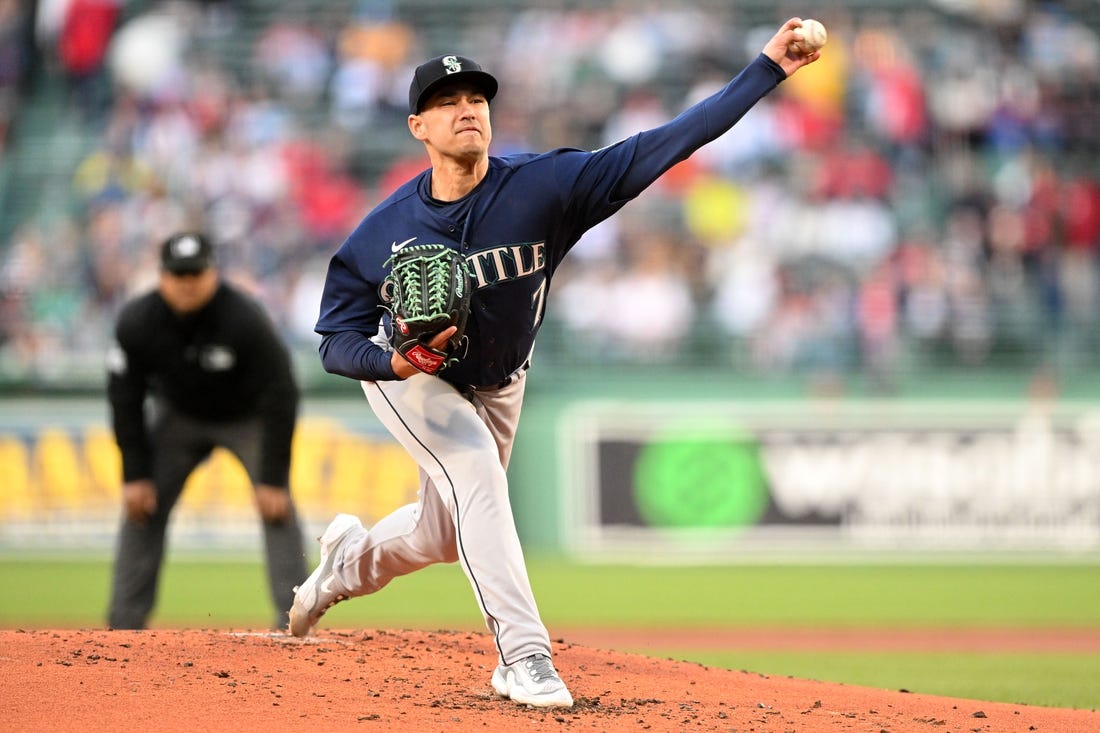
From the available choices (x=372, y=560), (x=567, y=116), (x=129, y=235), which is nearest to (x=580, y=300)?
(x=567, y=116)

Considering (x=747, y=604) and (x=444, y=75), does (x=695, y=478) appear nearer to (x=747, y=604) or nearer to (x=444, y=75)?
(x=747, y=604)

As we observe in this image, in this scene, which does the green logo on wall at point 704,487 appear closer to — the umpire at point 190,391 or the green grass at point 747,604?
the green grass at point 747,604

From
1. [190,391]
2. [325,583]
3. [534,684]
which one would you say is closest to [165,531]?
[190,391]

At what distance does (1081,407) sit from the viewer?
1402 centimetres

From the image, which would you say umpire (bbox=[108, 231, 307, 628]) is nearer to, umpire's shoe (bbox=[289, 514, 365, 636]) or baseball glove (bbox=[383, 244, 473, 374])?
umpire's shoe (bbox=[289, 514, 365, 636])

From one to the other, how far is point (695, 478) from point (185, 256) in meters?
7.69

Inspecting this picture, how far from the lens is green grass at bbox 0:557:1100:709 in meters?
8.27

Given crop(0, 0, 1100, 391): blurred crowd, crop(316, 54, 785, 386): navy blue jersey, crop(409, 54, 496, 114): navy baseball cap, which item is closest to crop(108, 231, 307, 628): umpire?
crop(316, 54, 785, 386): navy blue jersey

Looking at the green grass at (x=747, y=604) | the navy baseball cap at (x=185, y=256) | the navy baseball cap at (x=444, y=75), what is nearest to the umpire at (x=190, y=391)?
the navy baseball cap at (x=185, y=256)

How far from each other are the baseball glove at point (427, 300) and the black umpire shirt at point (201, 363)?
2632 millimetres

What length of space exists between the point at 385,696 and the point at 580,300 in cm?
1046

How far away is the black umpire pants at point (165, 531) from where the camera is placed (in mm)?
7266

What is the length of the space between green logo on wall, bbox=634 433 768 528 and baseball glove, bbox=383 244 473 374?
9.33 meters

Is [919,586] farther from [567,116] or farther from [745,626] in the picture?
[567,116]
